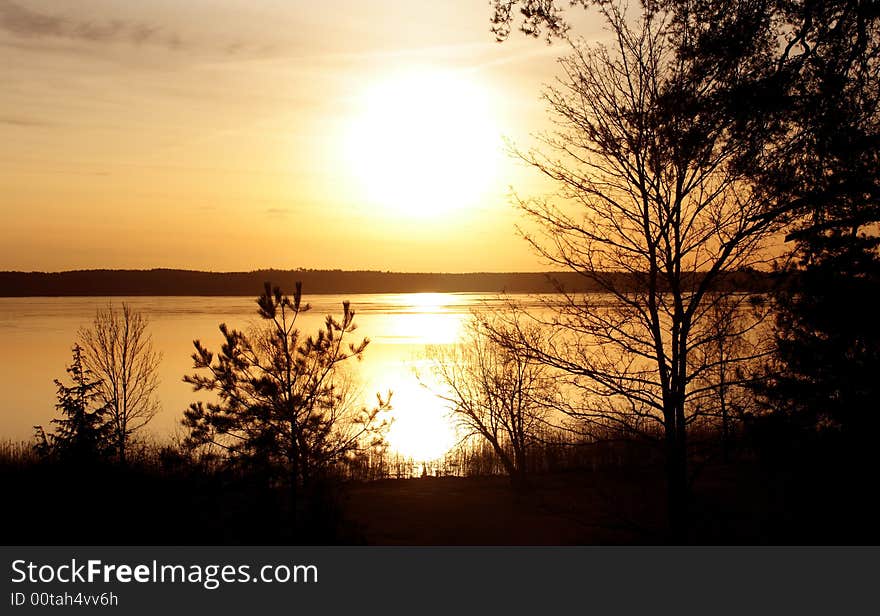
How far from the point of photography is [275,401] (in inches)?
569

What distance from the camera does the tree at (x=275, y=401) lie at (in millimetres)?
14195

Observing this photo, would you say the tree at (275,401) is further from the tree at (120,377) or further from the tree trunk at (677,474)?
the tree at (120,377)

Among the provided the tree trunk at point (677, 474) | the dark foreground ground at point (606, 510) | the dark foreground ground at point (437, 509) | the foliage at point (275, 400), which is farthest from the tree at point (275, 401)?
the tree trunk at point (677, 474)

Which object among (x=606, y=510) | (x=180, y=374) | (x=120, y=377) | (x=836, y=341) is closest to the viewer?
(x=836, y=341)

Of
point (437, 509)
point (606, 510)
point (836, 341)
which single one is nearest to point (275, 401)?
point (606, 510)

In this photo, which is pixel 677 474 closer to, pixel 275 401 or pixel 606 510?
pixel 606 510

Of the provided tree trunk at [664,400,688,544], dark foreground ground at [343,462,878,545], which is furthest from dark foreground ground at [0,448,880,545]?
tree trunk at [664,400,688,544]

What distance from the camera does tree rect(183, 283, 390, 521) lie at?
1420 centimetres

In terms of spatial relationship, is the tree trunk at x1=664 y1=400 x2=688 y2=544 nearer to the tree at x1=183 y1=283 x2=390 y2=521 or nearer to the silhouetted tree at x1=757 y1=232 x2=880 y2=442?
the silhouetted tree at x1=757 y1=232 x2=880 y2=442
